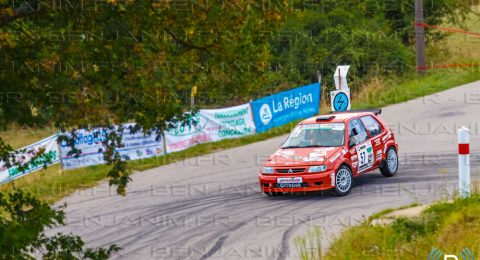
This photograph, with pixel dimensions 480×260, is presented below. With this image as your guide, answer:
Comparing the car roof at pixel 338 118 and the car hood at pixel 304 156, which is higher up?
the car roof at pixel 338 118

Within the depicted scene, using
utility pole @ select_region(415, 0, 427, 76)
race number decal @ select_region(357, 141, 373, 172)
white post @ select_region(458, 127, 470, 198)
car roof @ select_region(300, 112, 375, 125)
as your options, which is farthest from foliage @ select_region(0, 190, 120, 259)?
utility pole @ select_region(415, 0, 427, 76)

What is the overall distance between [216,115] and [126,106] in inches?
625

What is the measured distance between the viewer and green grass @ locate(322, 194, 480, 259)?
33.3 ft

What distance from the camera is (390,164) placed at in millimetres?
18266

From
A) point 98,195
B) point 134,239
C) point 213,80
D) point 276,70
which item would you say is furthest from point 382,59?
point 213,80

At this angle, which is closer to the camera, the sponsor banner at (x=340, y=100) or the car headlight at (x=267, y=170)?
the car headlight at (x=267, y=170)

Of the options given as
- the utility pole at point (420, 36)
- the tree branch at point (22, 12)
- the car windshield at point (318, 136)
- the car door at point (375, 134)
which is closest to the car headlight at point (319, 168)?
the car windshield at point (318, 136)

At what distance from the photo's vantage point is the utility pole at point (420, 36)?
1213 inches

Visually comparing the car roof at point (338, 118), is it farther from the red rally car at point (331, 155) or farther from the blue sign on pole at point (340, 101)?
the blue sign on pole at point (340, 101)

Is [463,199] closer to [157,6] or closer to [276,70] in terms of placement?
[157,6]

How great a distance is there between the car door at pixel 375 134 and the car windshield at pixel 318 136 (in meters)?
0.82

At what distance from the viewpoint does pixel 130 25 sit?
9156 mm

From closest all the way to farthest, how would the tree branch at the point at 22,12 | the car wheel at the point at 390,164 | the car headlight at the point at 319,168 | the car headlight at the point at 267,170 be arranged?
the tree branch at the point at 22,12 → the car headlight at the point at 319,168 → the car headlight at the point at 267,170 → the car wheel at the point at 390,164

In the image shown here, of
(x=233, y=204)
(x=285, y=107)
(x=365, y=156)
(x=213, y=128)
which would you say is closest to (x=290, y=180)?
(x=233, y=204)
